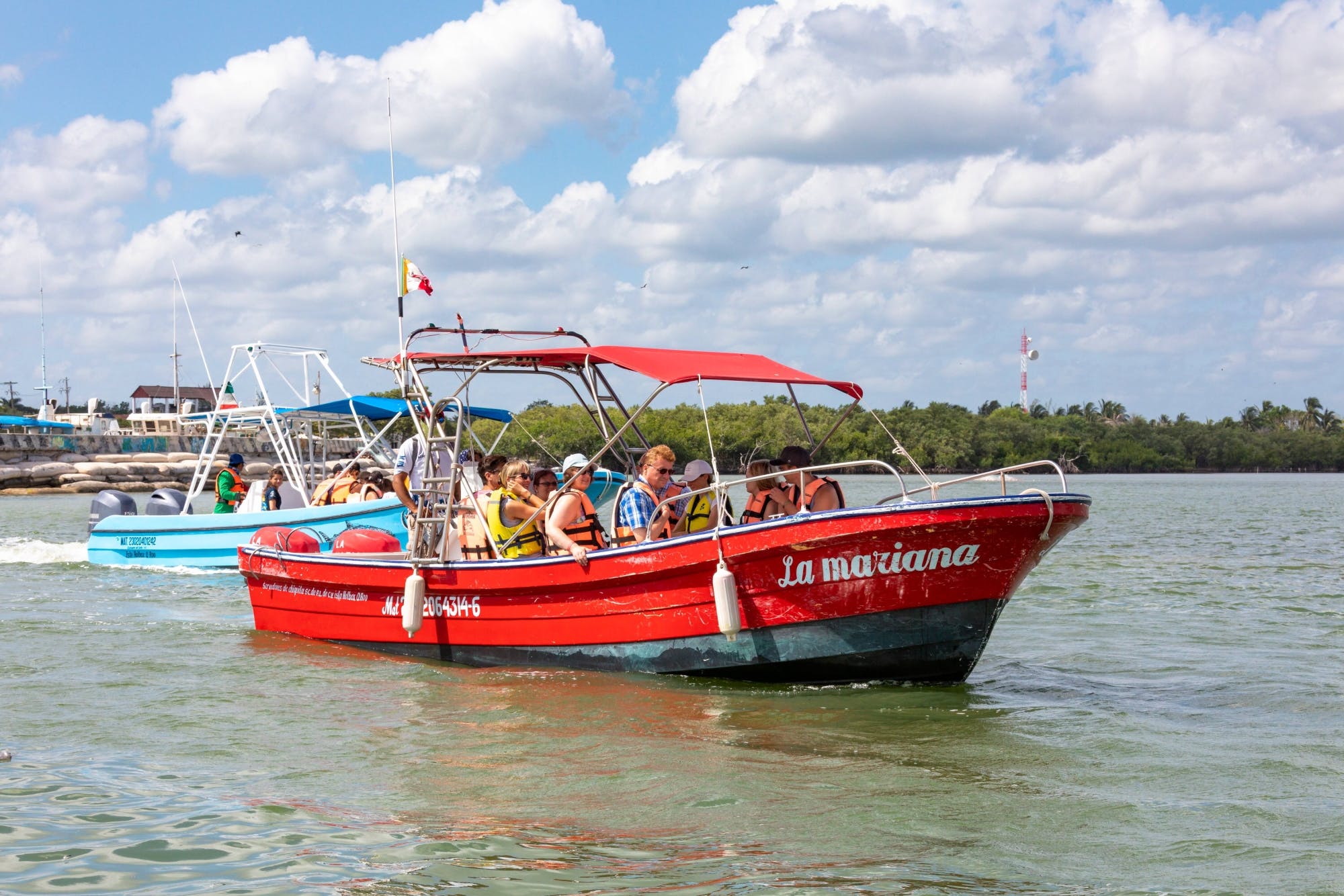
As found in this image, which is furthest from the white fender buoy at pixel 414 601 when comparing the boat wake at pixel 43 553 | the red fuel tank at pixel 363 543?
the boat wake at pixel 43 553

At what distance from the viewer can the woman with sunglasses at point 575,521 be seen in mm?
9719

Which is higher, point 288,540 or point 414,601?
point 288,540

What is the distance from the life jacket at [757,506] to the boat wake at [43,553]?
1510cm

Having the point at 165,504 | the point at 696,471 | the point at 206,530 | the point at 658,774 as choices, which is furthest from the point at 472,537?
the point at 165,504

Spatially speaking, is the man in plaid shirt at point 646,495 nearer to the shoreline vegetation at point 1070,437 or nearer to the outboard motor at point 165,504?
the outboard motor at point 165,504

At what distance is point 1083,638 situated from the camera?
44.0 ft

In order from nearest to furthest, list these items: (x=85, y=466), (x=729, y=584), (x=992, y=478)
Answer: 1. (x=992, y=478)
2. (x=729, y=584)
3. (x=85, y=466)

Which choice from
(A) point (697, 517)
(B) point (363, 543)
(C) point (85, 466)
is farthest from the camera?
(C) point (85, 466)

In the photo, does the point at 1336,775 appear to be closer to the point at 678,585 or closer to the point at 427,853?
the point at 678,585

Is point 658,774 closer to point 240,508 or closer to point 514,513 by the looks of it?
point 514,513

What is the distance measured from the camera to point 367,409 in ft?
63.1

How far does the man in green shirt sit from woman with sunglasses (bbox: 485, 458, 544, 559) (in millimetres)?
10245

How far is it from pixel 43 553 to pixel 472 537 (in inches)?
580

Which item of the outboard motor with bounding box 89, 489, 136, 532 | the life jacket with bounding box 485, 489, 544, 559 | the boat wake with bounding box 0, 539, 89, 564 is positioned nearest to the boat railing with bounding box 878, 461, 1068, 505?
the life jacket with bounding box 485, 489, 544, 559
